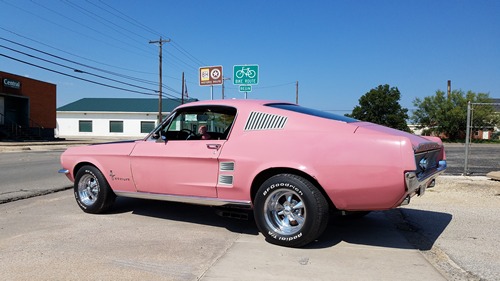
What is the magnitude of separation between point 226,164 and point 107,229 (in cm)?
182

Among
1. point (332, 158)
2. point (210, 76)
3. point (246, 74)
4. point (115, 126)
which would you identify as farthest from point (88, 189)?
point (115, 126)

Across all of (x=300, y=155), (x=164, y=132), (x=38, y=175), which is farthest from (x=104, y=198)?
(x=38, y=175)

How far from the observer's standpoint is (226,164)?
4652 millimetres

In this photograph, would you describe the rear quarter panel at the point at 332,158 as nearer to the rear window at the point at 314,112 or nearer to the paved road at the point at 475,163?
the rear window at the point at 314,112

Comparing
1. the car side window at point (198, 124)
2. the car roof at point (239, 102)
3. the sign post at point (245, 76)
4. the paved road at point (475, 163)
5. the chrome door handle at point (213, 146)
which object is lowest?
the paved road at point (475, 163)

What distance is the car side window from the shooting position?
5.40m

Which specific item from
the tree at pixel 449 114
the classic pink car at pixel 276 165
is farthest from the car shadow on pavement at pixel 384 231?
the tree at pixel 449 114

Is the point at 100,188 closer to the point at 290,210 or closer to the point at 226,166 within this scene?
the point at 226,166

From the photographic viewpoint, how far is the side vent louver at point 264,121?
455cm

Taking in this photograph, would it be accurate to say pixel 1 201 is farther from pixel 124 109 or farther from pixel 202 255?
pixel 124 109

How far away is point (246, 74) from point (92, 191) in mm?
18418

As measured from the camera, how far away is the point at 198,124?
575 centimetres

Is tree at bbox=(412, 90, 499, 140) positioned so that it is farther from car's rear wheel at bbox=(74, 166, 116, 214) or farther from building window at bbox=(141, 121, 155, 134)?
car's rear wheel at bbox=(74, 166, 116, 214)

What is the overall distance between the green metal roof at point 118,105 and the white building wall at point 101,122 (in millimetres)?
1312
